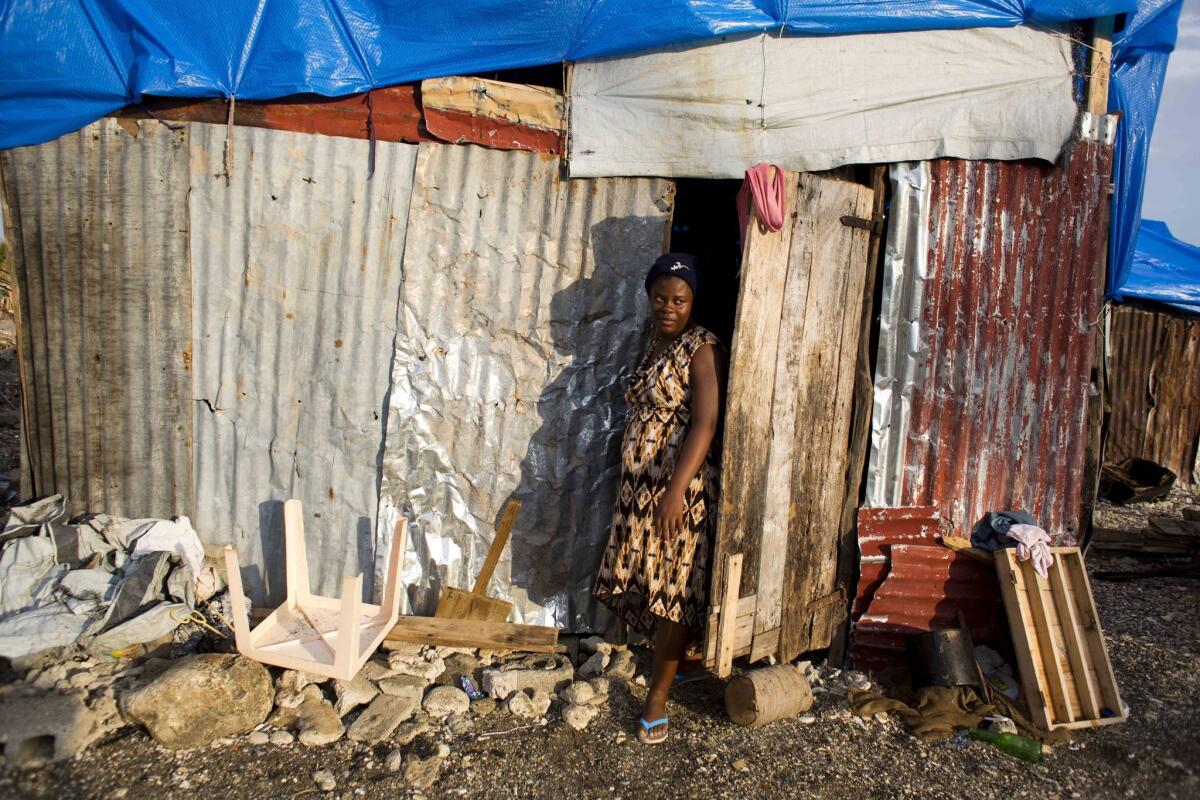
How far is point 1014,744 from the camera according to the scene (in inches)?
125

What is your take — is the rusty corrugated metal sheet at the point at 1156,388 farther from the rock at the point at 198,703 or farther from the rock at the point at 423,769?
the rock at the point at 198,703

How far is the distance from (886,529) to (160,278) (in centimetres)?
384

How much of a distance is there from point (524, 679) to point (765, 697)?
108 centimetres

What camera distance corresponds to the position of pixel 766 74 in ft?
11.8

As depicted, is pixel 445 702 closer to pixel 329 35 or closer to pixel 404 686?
pixel 404 686

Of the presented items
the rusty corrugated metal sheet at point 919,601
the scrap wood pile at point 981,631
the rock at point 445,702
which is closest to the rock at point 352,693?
the rock at point 445,702

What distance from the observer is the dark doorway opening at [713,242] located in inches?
201

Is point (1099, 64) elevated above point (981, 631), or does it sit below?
above

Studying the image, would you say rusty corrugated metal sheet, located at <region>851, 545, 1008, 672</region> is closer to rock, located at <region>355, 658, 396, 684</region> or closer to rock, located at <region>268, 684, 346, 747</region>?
rock, located at <region>355, 658, 396, 684</region>

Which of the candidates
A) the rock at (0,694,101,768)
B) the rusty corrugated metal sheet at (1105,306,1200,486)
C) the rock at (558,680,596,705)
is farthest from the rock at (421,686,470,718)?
the rusty corrugated metal sheet at (1105,306,1200,486)

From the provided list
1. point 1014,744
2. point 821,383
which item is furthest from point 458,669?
point 1014,744

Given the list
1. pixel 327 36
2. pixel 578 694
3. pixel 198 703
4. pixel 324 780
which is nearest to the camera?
pixel 324 780

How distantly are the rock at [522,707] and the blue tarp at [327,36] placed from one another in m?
2.86

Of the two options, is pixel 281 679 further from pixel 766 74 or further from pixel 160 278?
pixel 766 74
